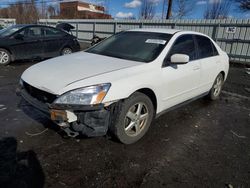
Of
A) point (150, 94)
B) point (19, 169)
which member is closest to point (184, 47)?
point (150, 94)

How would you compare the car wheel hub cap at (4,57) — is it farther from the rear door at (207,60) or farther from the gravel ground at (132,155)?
the rear door at (207,60)

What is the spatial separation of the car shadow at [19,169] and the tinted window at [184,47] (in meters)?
2.37

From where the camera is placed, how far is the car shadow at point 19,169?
208 cm

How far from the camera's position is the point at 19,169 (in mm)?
2262

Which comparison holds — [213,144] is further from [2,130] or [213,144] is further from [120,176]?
[2,130]

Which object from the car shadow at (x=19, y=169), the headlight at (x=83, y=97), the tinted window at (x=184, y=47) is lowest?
the car shadow at (x=19, y=169)

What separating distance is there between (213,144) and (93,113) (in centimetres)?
192

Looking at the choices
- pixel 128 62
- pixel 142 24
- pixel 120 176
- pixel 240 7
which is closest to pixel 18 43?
pixel 128 62

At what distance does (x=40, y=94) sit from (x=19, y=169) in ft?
2.97

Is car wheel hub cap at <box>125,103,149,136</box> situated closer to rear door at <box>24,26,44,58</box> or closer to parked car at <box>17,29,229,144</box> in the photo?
parked car at <box>17,29,229,144</box>

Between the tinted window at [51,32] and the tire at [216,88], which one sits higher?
the tinted window at [51,32]

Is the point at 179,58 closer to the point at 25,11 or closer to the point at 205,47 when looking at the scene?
the point at 205,47

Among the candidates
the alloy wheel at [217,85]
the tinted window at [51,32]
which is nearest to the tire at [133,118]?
the alloy wheel at [217,85]

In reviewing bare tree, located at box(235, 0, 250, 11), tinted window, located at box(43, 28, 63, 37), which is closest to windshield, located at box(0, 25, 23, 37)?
tinted window, located at box(43, 28, 63, 37)
